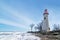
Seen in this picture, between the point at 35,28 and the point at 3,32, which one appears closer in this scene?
the point at 3,32

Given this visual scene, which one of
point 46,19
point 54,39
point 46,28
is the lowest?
point 54,39

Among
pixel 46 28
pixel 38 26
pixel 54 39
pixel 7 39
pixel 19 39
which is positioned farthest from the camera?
pixel 38 26

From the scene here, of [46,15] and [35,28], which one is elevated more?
[46,15]

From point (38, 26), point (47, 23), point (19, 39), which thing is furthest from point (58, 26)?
point (19, 39)

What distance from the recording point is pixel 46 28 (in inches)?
1261

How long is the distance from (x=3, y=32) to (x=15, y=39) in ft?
11.7

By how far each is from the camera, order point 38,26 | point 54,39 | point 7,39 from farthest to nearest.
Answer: point 38,26
point 54,39
point 7,39

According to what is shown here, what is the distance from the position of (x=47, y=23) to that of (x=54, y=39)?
57.2ft

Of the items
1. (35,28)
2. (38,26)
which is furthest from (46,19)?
(35,28)

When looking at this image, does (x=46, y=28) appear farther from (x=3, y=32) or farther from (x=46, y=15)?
(x=3, y=32)

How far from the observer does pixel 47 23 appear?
3281 centimetres

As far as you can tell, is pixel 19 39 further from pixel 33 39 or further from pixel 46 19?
pixel 46 19

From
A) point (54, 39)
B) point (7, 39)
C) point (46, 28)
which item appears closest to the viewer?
point (7, 39)

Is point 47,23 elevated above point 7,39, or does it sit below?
above
